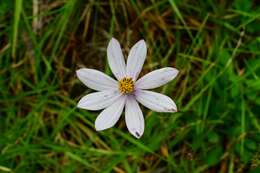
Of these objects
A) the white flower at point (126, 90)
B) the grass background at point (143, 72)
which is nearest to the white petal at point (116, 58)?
the white flower at point (126, 90)

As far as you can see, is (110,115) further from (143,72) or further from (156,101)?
(143,72)

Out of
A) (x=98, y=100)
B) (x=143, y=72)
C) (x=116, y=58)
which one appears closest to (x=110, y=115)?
(x=98, y=100)

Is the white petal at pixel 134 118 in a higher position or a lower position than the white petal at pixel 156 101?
lower

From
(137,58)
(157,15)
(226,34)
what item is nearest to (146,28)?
(157,15)

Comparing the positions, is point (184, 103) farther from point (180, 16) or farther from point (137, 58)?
point (137, 58)

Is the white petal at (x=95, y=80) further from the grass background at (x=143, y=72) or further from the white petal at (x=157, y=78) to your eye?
the grass background at (x=143, y=72)

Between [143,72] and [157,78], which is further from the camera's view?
[143,72]
